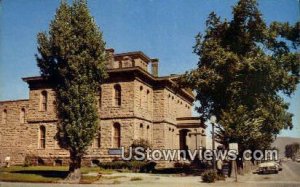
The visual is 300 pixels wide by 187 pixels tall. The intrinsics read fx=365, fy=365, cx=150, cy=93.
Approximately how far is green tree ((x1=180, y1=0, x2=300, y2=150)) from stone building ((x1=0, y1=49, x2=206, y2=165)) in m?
4.55

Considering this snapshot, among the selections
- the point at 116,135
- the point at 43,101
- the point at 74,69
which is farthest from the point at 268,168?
the point at 43,101

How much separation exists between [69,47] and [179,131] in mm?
21235

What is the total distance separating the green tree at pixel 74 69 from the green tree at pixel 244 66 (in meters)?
8.95

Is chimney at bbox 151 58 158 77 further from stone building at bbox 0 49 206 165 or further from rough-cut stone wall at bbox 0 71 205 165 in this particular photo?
rough-cut stone wall at bbox 0 71 205 165

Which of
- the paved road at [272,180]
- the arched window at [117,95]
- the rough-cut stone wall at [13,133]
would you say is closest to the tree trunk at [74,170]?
the paved road at [272,180]

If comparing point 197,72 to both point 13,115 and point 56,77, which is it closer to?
point 56,77

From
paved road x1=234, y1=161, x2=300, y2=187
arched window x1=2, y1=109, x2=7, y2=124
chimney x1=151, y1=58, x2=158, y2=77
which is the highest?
chimney x1=151, y1=58, x2=158, y2=77

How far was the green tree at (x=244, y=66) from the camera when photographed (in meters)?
27.0

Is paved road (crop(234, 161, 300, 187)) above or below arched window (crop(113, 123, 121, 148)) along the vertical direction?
below

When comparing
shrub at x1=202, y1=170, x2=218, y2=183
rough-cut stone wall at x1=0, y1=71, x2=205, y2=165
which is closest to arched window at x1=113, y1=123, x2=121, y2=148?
rough-cut stone wall at x1=0, y1=71, x2=205, y2=165

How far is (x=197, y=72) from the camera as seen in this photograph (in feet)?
94.5

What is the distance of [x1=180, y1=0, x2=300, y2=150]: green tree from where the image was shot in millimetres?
27031

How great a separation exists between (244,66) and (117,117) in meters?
12.7

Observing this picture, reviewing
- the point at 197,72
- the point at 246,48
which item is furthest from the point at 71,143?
the point at 246,48
